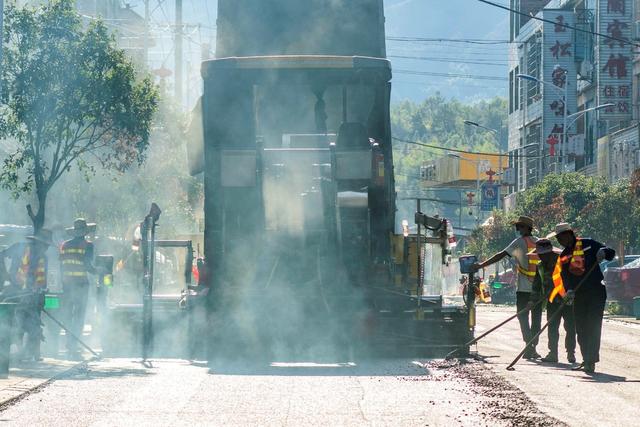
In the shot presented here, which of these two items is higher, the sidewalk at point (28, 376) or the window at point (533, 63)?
the window at point (533, 63)

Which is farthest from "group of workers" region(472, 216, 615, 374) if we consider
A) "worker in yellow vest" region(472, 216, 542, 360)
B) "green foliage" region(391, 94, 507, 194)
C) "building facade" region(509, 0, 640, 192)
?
"green foliage" region(391, 94, 507, 194)

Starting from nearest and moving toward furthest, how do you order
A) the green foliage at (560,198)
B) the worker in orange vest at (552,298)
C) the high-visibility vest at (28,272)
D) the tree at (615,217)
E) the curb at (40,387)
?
1. the curb at (40,387)
2. the worker in orange vest at (552,298)
3. the high-visibility vest at (28,272)
4. the tree at (615,217)
5. the green foliage at (560,198)

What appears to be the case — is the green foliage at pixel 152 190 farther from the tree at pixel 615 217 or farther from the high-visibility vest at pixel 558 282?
the high-visibility vest at pixel 558 282

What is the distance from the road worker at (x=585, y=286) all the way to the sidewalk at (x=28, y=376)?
560 cm

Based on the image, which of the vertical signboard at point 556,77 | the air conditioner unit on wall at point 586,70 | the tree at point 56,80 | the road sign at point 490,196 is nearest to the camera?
the tree at point 56,80

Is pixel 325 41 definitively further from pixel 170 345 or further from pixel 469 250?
pixel 469 250

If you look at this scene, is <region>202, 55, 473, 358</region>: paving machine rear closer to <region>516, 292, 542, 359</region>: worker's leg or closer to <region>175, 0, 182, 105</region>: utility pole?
<region>516, 292, 542, 359</region>: worker's leg

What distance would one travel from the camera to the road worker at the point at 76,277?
17734 mm

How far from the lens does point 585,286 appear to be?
1489cm

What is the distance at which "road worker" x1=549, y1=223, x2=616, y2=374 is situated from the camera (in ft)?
47.7

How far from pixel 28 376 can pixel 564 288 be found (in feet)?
19.5

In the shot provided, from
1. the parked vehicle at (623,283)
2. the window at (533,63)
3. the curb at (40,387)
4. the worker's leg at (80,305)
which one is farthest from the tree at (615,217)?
the curb at (40,387)

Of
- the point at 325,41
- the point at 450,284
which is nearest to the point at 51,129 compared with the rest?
the point at 325,41

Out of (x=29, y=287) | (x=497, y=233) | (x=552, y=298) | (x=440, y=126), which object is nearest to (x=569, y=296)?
(x=552, y=298)
